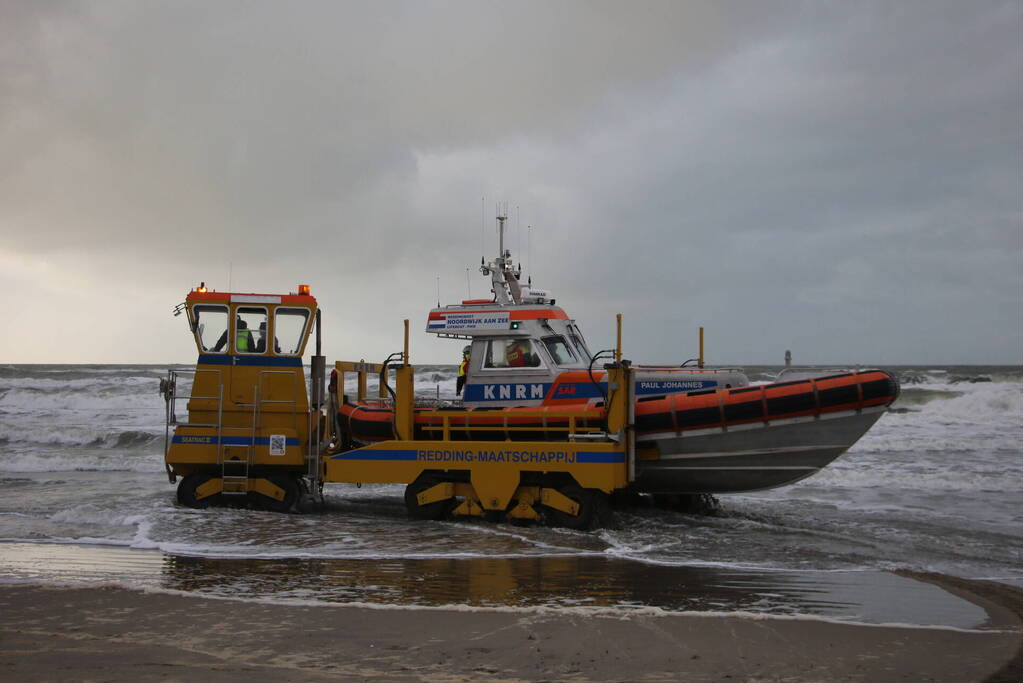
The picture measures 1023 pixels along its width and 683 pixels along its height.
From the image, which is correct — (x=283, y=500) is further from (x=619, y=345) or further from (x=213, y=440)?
(x=619, y=345)

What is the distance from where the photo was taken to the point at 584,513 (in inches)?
387

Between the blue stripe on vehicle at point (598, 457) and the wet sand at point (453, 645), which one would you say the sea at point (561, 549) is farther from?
the blue stripe on vehicle at point (598, 457)

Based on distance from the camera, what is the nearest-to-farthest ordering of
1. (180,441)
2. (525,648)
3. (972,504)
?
(525,648) → (180,441) → (972,504)

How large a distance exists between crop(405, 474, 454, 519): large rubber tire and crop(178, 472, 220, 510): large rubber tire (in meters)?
2.56

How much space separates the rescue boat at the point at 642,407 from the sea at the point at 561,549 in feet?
2.89

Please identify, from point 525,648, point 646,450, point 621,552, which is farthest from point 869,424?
point 525,648

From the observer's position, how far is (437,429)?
10.4m

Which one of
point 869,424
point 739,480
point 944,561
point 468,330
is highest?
point 468,330

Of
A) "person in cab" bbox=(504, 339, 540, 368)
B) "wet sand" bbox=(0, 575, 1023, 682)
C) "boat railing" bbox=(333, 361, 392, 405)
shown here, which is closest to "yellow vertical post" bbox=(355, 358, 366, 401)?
"boat railing" bbox=(333, 361, 392, 405)

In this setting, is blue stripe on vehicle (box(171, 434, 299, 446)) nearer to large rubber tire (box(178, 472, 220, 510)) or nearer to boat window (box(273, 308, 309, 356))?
large rubber tire (box(178, 472, 220, 510))

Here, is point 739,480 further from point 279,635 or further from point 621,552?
point 279,635

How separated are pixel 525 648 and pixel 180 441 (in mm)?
6848

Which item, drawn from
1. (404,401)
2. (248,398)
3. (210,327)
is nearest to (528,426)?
(404,401)

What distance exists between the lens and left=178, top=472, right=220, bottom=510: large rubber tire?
11.0m
